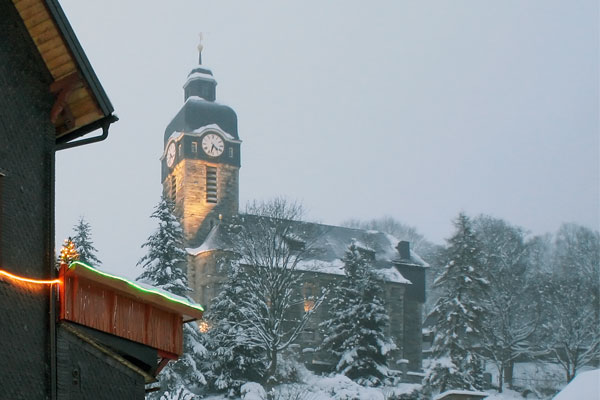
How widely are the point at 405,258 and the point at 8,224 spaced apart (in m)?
69.4

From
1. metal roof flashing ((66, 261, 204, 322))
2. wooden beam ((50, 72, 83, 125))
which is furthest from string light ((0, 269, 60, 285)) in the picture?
wooden beam ((50, 72, 83, 125))

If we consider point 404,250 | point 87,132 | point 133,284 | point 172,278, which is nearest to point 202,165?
point 404,250

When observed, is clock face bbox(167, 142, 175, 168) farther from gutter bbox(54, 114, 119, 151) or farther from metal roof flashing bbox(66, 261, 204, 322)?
gutter bbox(54, 114, 119, 151)

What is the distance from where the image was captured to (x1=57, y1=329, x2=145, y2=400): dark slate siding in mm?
12953

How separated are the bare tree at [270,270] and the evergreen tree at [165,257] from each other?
22.4 feet

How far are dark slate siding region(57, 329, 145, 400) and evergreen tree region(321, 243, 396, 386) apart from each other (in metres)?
38.6

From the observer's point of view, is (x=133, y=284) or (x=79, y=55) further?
(x=133, y=284)

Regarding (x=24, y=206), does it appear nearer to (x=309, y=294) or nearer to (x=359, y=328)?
(x=359, y=328)

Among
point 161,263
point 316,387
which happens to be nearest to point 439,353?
point 316,387

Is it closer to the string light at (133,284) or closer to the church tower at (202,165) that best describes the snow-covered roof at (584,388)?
the string light at (133,284)

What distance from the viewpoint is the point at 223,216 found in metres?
76.4

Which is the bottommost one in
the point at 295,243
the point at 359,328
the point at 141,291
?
the point at 359,328

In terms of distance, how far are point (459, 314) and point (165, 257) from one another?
20677 mm

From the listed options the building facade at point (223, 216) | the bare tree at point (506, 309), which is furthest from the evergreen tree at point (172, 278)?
the building facade at point (223, 216)
